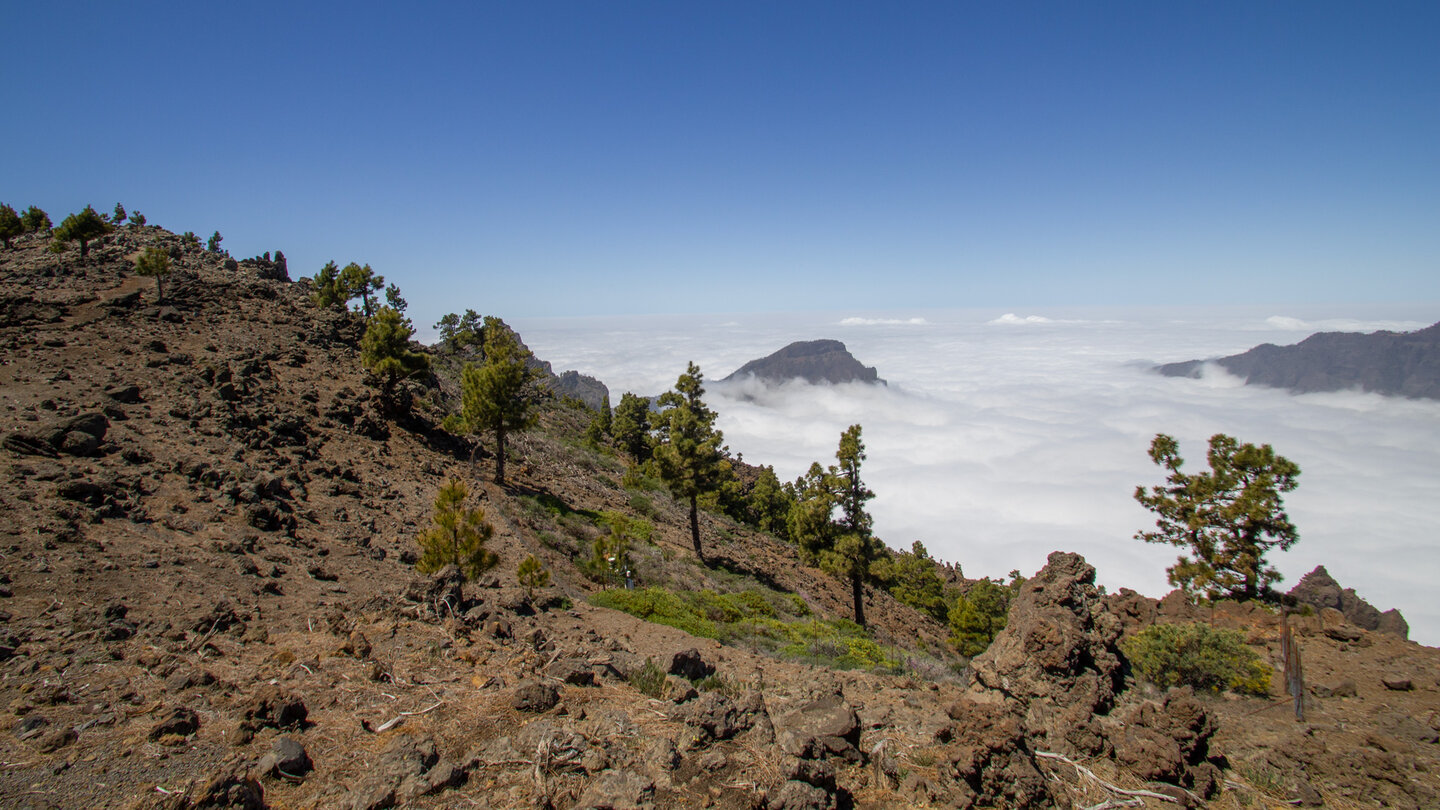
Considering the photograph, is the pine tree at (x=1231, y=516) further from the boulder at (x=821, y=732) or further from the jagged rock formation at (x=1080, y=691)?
the boulder at (x=821, y=732)

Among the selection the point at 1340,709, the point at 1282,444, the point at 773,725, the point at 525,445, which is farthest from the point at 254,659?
the point at 1282,444

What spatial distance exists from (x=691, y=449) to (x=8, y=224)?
47247 mm

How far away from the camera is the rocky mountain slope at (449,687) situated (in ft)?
15.7

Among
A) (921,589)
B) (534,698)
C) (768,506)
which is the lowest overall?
(921,589)

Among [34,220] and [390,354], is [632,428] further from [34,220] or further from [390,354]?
[34,220]

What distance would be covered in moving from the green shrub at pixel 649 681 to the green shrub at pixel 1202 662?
384 inches

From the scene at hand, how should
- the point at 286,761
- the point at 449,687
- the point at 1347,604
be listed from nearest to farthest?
the point at 286,761
the point at 449,687
the point at 1347,604

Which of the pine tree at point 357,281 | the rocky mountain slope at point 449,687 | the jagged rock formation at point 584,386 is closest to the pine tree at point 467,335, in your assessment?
the pine tree at point 357,281

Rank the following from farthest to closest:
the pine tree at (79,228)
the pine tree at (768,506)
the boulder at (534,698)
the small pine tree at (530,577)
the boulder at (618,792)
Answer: the pine tree at (768,506) < the pine tree at (79,228) < the small pine tree at (530,577) < the boulder at (534,698) < the boulder at (618,792)

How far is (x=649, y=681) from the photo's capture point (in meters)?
7.54

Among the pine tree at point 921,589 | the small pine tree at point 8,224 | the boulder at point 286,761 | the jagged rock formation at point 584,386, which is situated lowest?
the pine tree at point 921,589

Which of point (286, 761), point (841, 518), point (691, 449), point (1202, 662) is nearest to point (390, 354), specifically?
point (691, 449)

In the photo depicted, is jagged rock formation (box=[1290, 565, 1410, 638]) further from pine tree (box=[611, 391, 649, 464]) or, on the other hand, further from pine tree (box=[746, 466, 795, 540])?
pine tree (box=[611, 391, 649, 464])

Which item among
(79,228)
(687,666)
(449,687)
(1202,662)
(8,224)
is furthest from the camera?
(8,224)
